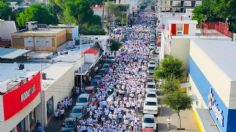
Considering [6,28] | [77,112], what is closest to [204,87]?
[77,112]

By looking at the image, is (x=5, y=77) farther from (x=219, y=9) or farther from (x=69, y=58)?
(x=219, y=9)

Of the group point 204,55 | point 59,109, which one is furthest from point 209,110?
point 59,109

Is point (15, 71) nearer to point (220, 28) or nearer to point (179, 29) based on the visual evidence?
point (179, 29)

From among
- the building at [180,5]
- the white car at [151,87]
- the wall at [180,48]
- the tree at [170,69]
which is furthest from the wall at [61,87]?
the building at [180,5]

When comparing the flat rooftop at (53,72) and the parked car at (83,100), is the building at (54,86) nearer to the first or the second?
the flat rooftop at (53,72)

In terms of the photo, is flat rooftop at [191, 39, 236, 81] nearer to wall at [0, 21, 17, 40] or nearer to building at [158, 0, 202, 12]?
wall at [0, 21, 17, 40]
